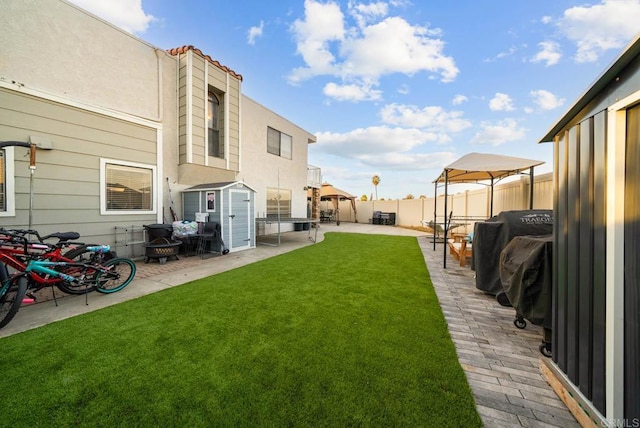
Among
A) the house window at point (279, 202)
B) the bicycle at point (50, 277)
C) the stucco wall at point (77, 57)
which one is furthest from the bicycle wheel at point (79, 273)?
the house window at point (279, 202)

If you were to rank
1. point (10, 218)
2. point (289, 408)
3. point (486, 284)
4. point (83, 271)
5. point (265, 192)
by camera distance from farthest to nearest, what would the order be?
point (265, 192)
point (10, 218)
point (486, 284)
point (83, 271)
point (289, 408)

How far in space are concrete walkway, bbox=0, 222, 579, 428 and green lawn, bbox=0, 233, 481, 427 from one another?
16cm

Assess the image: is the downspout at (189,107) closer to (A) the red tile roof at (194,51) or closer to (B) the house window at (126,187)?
(A) the red tile roof at (194,51)

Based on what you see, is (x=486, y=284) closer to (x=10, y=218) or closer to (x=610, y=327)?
(x=610, y=327)

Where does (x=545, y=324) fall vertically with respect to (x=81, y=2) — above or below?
below

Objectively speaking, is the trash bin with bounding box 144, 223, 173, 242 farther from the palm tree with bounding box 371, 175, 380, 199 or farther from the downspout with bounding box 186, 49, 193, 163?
the palm tree with bounding box 371, 175, 380, 199

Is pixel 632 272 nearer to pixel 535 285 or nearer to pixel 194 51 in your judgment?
pixel 535 285

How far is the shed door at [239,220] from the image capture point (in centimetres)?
718

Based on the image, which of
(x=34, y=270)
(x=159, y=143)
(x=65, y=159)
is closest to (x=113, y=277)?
(x=34, y=270)

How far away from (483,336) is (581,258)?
150 centimetres

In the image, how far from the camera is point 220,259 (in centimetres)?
631

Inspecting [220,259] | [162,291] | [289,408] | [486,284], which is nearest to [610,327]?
[289,408]

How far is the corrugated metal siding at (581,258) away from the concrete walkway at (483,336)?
0.30m

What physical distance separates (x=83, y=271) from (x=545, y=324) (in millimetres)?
5694
